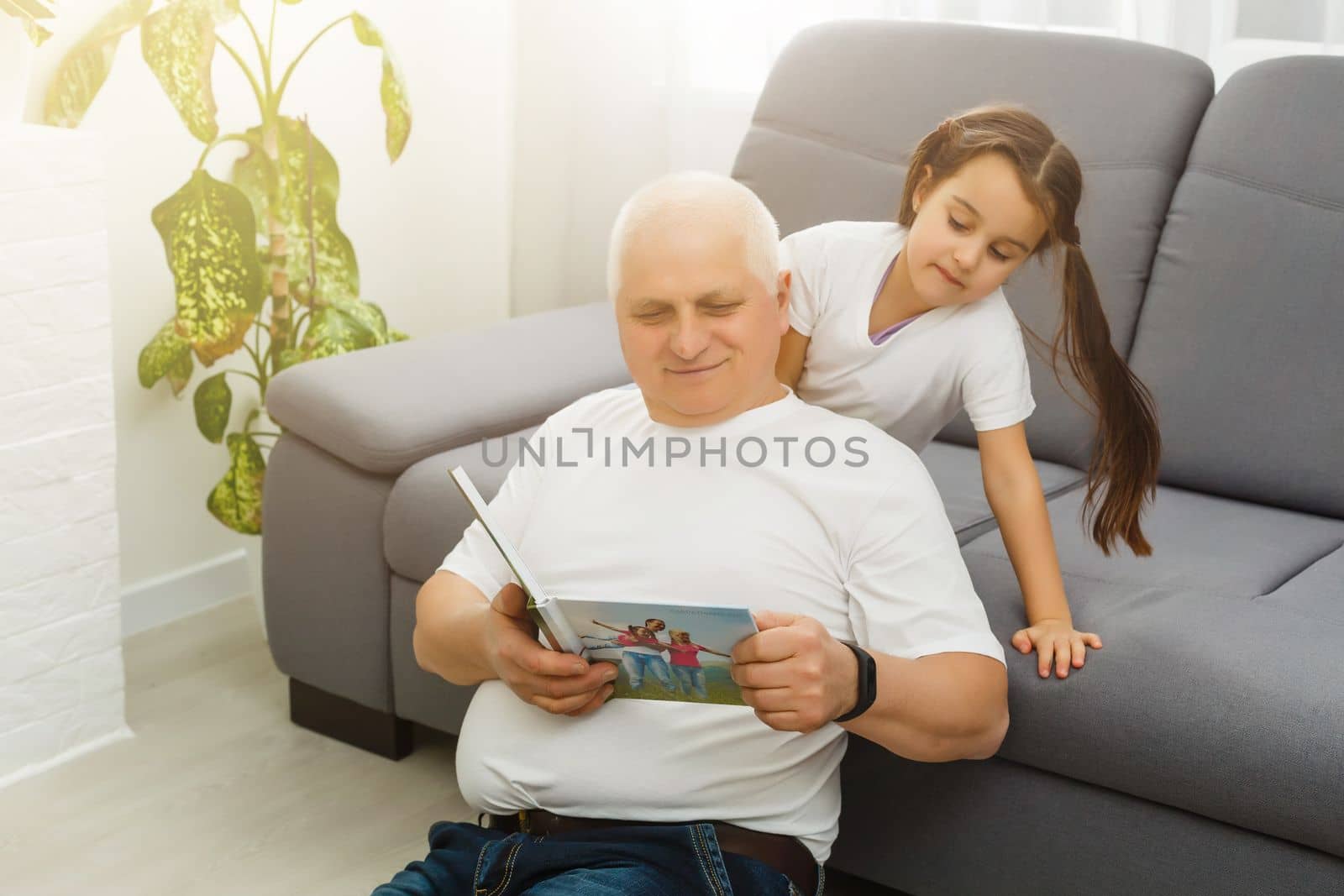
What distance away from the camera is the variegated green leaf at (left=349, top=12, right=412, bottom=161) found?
246 centimetres

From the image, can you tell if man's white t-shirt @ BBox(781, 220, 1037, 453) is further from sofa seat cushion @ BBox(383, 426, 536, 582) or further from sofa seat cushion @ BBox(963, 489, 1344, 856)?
sofa seat cushion @ BBox(383, 426, 536, 582)

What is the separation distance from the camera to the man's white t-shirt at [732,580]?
4.38 ft

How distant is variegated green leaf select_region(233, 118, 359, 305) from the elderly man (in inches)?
47.6

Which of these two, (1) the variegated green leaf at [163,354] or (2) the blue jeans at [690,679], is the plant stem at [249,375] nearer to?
(1) the variegated green leaf at [163,354]

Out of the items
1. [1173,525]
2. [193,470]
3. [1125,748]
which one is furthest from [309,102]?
[1125,748]

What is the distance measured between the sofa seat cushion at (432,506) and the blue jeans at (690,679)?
70 centimetres

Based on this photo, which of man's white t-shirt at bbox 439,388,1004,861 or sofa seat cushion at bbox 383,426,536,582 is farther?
→ sofa seat cushion at bbox 383,426,536,582

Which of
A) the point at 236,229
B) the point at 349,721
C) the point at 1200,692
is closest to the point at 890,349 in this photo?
the point at 1200,692

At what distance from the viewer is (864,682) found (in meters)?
1.25

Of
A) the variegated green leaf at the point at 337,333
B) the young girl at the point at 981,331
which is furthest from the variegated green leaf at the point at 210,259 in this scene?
the young girl at the point at 981,331

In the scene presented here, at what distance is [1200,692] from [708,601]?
0.51m

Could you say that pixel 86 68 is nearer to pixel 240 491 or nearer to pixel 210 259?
pixel 210 259

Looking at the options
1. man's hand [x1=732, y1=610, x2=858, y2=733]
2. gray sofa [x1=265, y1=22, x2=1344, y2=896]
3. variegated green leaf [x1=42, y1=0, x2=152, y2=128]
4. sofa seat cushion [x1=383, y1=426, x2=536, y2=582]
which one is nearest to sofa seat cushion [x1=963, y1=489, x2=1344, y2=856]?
gray sofa [x1=265, y1=22, x2=1344, y2=896]

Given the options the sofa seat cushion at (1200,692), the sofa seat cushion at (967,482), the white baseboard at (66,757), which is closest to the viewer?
the sofa seat cushion at (1200,692)
